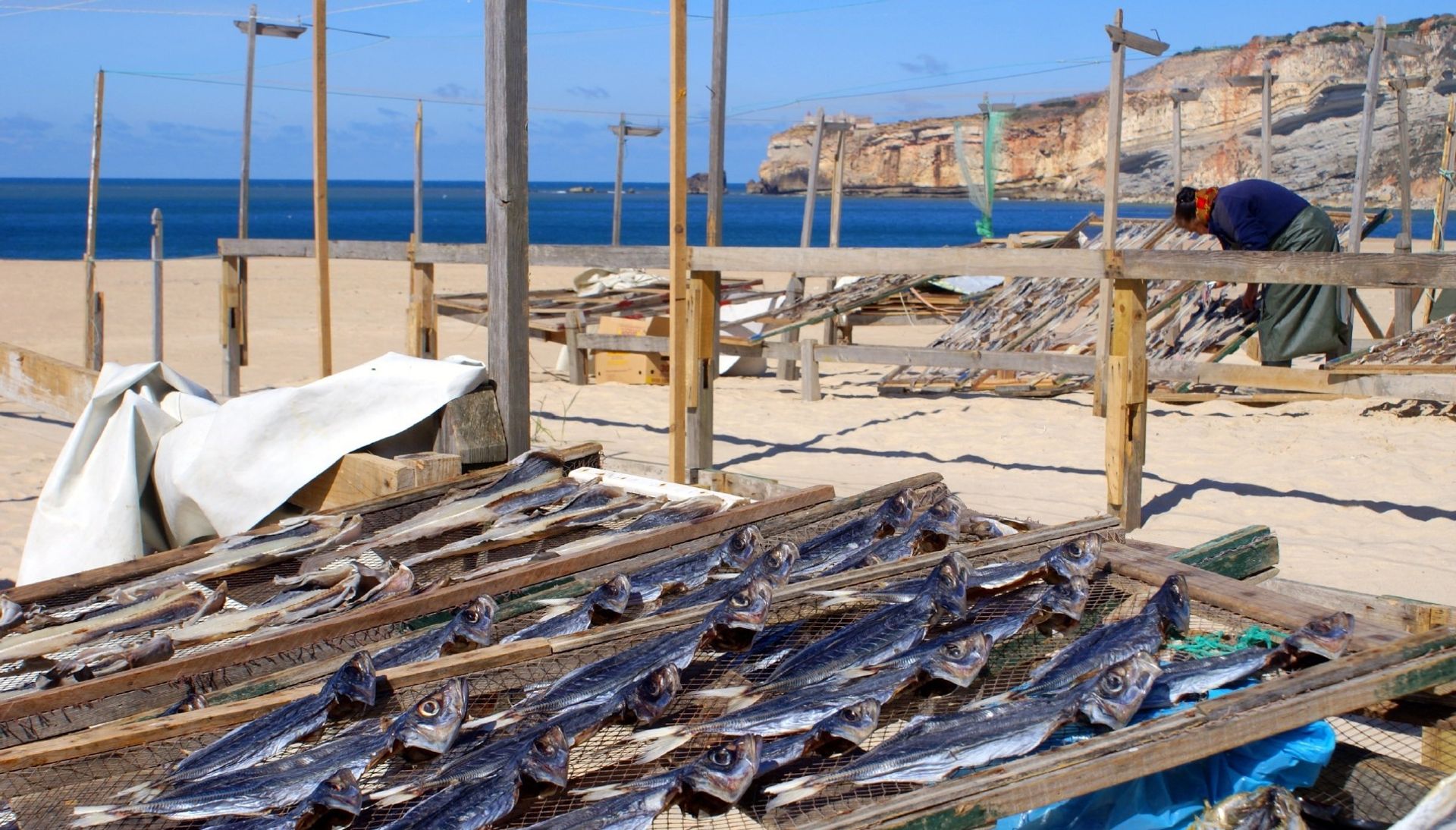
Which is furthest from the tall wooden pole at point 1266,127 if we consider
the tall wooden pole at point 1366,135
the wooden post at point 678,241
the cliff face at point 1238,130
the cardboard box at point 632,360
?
the cliff face at point 1238,130

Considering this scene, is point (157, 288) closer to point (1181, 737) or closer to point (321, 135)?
point (321, 135)

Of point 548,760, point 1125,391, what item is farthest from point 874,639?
point 1125,391

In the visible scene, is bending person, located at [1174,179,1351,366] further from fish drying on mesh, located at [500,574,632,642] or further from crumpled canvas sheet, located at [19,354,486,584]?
fish drying on mesh, located at [500,574,632,642]

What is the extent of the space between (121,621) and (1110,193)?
7.90 metres

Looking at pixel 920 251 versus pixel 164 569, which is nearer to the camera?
pixel 164 569

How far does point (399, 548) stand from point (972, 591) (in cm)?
214

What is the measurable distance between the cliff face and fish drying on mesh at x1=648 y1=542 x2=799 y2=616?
47.6 meters

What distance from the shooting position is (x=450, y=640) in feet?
11.3

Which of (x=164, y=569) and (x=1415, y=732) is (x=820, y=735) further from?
(x=164, y=569)

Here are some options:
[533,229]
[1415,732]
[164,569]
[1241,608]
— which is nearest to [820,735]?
[1241,608]

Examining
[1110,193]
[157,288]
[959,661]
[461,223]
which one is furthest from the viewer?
[461,223]

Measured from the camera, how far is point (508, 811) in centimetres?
250

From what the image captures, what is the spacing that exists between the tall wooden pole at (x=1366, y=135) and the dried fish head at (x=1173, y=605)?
10.1 metres

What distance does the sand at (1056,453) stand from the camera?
6.25 m
